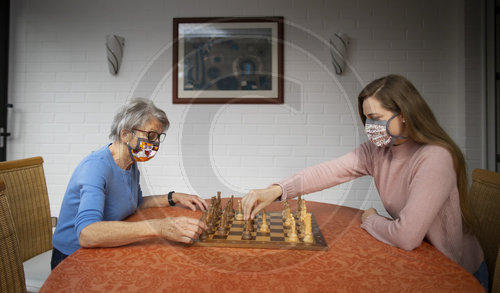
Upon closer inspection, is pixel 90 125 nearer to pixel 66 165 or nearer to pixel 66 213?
pixel 66 165

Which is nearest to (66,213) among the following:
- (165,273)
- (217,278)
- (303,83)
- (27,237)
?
(27,237)

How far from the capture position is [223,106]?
305cm

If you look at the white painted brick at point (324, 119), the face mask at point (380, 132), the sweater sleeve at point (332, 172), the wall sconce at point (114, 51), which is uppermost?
the wall sconce at point (114, 51)

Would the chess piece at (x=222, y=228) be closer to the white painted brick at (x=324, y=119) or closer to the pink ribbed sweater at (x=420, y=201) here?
the pink ribbed sweater at (x=420, y=201)

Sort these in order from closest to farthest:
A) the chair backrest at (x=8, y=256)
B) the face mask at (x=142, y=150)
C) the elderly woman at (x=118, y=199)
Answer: the chair backrest at (x=8, y=256) → the elderly woman at (x=118, y=199) → the face mask at (x=142, y=150)

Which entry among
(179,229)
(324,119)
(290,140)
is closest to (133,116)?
(179,229)

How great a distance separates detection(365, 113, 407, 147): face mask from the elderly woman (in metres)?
0.82

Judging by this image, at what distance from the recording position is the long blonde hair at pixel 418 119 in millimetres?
1213

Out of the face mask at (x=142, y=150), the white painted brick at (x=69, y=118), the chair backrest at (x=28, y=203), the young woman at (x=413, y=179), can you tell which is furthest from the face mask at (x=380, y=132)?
the white painted brick at (x=69, y=118)

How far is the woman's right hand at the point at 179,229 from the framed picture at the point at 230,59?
2.04m

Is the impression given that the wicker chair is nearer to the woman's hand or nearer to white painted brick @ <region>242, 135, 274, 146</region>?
the woman's hand

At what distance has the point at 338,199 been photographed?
3.06 m

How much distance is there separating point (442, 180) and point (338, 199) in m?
1.97

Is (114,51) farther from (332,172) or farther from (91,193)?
(332,172)
